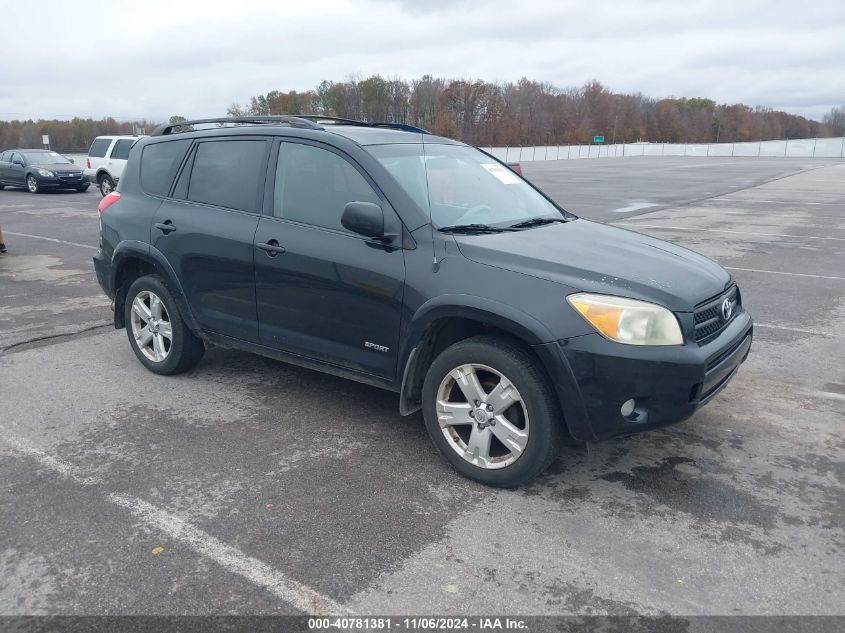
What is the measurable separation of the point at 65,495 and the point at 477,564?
2.13 m

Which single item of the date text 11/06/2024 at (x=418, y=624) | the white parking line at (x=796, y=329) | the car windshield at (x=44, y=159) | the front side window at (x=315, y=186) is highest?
the car windshield at (x=44, y=159)

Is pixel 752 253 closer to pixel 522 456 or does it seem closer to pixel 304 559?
pixel 522 456

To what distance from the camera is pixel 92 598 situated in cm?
286

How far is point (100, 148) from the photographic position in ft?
73.4

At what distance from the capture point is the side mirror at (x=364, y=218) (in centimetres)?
390

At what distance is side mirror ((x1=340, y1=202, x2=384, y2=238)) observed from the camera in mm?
3904

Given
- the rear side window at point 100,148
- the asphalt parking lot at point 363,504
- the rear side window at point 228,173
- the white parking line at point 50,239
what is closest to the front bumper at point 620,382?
the asphalt parking lot at point 363,504

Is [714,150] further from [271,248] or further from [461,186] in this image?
[271,248]

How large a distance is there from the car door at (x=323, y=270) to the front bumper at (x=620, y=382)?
3.34ft

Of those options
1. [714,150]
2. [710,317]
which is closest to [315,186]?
[710,317]

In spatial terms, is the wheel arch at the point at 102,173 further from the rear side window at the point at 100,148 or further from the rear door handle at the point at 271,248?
the rear door handle at the point at 271,248

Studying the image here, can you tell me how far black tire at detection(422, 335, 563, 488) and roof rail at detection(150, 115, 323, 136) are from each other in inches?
70.9

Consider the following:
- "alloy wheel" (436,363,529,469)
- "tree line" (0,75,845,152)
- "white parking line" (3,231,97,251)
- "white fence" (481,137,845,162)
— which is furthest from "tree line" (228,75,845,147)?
"alloy wheel" (436,363,529,469)

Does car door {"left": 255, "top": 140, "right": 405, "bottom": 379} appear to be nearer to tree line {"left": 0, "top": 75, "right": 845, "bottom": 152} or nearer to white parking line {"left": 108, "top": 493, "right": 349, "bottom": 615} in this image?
white parking line {"left": 108, "top": 493, "right": 349, "bottom": 615}
